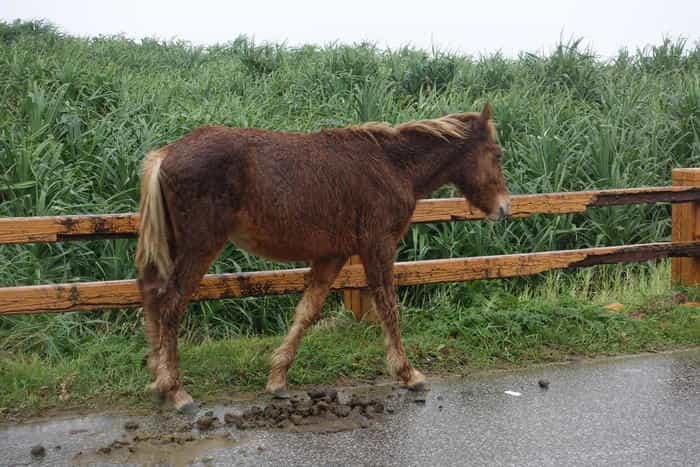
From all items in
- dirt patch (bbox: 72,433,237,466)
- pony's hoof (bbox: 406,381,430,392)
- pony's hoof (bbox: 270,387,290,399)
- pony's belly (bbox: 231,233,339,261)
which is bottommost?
pony's hoof (bbox: 270,387,290,399)

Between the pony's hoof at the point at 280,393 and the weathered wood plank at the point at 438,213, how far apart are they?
1.54 m

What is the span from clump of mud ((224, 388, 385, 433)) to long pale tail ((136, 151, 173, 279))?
109cm

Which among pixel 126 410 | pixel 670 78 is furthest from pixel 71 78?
pixel 670 78

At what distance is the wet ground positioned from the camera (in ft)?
14.9

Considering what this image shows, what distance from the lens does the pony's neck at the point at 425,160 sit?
6.24m

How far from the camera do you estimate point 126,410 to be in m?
5.37

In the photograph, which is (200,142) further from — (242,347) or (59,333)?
(59,333)

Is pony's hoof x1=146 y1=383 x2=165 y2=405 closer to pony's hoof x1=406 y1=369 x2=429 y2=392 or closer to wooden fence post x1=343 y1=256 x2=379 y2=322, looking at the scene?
pony's hoof x1=406 y1=369 x2=429 y2=392

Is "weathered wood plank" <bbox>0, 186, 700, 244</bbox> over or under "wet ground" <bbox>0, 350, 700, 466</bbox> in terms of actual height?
over

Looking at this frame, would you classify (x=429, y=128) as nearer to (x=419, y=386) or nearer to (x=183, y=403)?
(x=419, y=386)

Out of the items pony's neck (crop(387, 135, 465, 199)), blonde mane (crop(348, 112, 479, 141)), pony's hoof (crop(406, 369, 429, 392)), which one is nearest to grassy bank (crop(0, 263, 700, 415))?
pony's hoof (crop(406, 369, 429, 392))

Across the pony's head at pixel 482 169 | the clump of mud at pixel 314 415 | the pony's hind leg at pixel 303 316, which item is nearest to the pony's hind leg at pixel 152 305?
the clump of mud at pixel 314 415

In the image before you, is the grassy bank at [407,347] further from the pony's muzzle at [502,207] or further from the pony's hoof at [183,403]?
the pony's muzzle at [502,207]

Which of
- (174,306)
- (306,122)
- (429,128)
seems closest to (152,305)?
(174,306)
